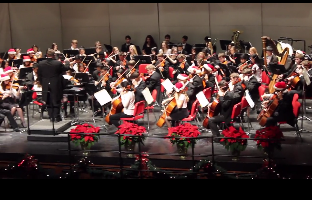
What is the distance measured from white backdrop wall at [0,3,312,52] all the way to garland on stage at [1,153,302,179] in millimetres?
9798

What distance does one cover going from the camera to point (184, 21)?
62.7 feet

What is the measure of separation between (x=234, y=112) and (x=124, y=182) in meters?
3.12

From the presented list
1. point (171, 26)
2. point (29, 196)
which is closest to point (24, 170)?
point (29, 196)

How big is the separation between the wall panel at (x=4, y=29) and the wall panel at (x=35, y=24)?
0.17m

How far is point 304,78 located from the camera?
10383 millimetres

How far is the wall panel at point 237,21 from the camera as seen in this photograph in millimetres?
18188

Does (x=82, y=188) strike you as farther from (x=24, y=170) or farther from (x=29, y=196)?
(x=24, y=170)

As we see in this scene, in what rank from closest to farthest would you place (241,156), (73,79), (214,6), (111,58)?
(241,156) < (73,79) < (111,58) < (214,6)

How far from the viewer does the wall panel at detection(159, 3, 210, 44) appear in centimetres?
1892

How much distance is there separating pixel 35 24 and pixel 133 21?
146 inches

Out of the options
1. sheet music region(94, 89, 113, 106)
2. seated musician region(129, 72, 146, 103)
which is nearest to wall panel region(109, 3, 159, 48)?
seated musician region(129, 72, 146, 103)

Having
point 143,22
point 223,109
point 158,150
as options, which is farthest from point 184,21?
point 158,150

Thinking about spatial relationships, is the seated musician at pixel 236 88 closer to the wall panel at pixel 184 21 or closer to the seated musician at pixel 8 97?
the seated musician at pixel 8 97

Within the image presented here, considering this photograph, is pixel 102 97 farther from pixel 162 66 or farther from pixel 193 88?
pixel 162 66
